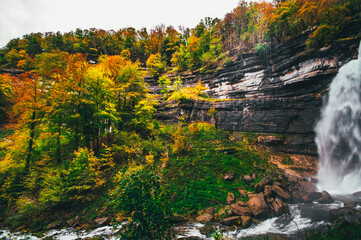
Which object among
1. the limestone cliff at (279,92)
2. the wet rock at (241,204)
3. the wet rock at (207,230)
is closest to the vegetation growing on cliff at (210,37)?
the limestone cliff at (279,92)

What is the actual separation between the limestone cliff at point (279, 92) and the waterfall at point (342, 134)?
0.66 metres

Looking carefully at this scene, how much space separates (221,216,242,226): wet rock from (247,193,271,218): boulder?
1074 mm

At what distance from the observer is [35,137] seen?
9.11 metres

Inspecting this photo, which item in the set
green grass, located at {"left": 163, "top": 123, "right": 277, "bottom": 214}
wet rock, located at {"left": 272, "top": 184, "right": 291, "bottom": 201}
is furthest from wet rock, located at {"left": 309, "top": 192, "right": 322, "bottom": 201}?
green grass, located at {"left": 163, "top": 123, "right": 277, "bottom": 214}

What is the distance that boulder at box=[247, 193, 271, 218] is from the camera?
703cm

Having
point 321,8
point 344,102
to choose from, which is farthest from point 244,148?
point 321,8

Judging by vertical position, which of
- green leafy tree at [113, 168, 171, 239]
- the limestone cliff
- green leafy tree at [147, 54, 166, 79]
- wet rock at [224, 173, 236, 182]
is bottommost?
wet rock at [224, 173, 236, 182]

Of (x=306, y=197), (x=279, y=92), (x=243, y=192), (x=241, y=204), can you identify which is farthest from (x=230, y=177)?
(x=279, y=92)

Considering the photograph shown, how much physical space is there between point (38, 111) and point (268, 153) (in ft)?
65.0

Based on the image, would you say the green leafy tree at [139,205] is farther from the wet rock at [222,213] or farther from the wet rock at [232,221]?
the wet rock at [222,213]

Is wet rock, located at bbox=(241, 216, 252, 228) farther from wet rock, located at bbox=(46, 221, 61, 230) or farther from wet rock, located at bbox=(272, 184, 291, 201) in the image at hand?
wet rock, located at bbox=(46, 221, 61, 230)

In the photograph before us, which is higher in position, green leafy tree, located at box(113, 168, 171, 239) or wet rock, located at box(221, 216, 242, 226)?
green leafy tree, located at box(113, 168, 171, 239)

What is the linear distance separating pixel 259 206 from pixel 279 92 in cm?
1361

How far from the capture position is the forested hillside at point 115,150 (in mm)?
7094
